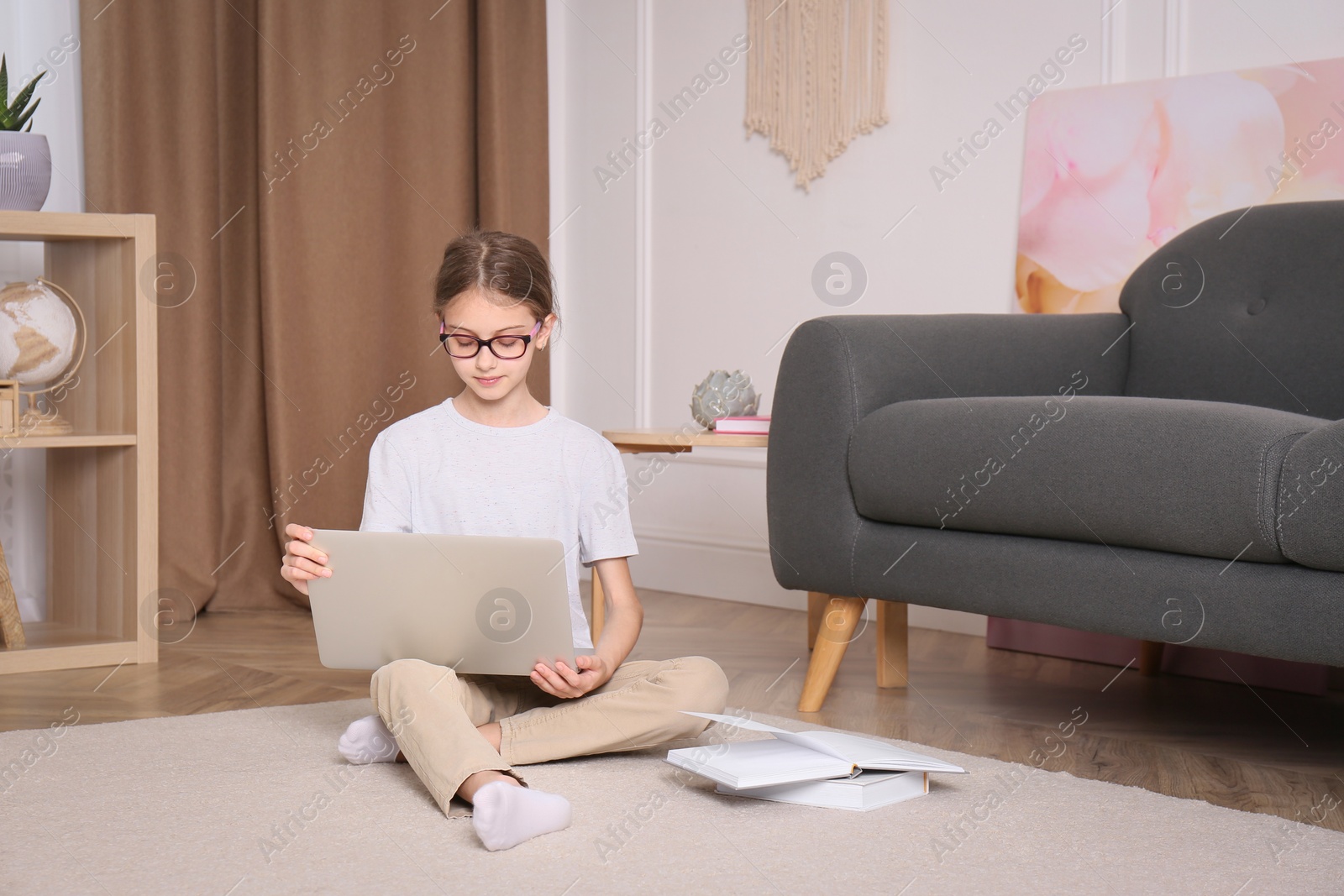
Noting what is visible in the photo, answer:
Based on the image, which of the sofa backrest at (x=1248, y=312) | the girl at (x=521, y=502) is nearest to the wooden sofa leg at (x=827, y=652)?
the girl at (x=521, y=502)

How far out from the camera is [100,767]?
1486 millimetres

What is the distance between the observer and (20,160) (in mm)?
2197

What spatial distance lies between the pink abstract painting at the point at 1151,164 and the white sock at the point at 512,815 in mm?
1643

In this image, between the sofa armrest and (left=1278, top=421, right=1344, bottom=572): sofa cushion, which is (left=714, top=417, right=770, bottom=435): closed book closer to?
the sofa armrest

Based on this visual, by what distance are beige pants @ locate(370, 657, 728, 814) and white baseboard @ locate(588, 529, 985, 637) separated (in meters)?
1.33

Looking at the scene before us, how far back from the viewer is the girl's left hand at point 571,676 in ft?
4.63

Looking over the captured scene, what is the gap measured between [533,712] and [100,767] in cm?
50

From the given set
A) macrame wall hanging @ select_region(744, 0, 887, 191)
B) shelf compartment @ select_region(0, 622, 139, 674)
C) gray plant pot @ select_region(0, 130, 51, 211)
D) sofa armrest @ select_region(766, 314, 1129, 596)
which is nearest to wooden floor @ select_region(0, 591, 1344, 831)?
shelf compartment @ select_region(0, 622, 139, 674)

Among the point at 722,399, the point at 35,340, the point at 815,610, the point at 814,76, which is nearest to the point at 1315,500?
the point at 815,610

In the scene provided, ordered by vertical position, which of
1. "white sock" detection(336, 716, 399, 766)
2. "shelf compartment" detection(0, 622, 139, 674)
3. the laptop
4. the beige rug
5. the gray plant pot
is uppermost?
the gray plant pot

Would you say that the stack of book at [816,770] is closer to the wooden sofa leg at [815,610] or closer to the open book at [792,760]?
the open book at [792,760]

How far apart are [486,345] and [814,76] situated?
1.64 metres

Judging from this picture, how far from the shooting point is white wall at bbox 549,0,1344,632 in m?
2.51

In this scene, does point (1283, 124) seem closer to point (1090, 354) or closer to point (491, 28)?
point (1090, 354)
